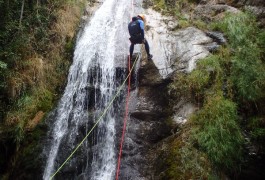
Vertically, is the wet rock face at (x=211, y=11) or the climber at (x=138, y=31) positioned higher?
the wet rock face at (x=211, y=11)

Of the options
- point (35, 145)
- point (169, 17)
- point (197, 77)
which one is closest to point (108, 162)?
point (35, 145)

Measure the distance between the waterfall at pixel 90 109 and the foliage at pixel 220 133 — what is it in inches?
87.3

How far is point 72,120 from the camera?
23.9 feet

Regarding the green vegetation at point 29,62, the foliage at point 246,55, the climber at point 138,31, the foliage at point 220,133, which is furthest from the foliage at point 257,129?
the green vegetation at point 29,62

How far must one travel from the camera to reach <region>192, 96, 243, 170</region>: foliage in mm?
5230

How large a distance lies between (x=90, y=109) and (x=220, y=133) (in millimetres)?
3472

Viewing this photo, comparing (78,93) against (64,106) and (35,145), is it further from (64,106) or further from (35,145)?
(35,145)

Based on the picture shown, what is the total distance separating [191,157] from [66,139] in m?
3.23

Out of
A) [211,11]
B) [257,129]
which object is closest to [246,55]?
[257,129]

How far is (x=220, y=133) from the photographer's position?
17.6 ft

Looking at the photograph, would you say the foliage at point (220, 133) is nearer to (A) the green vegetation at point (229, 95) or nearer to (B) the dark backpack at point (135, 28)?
(A) the green vegetation at point (229, 95)

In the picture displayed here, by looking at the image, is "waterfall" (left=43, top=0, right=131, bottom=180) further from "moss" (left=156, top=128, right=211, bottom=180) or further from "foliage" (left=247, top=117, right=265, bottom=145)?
"foliage" (left=247, top=117, right=265, bottom=145)

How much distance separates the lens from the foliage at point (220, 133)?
17.2ft

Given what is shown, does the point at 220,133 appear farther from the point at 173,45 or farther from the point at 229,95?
the point at 173,45
